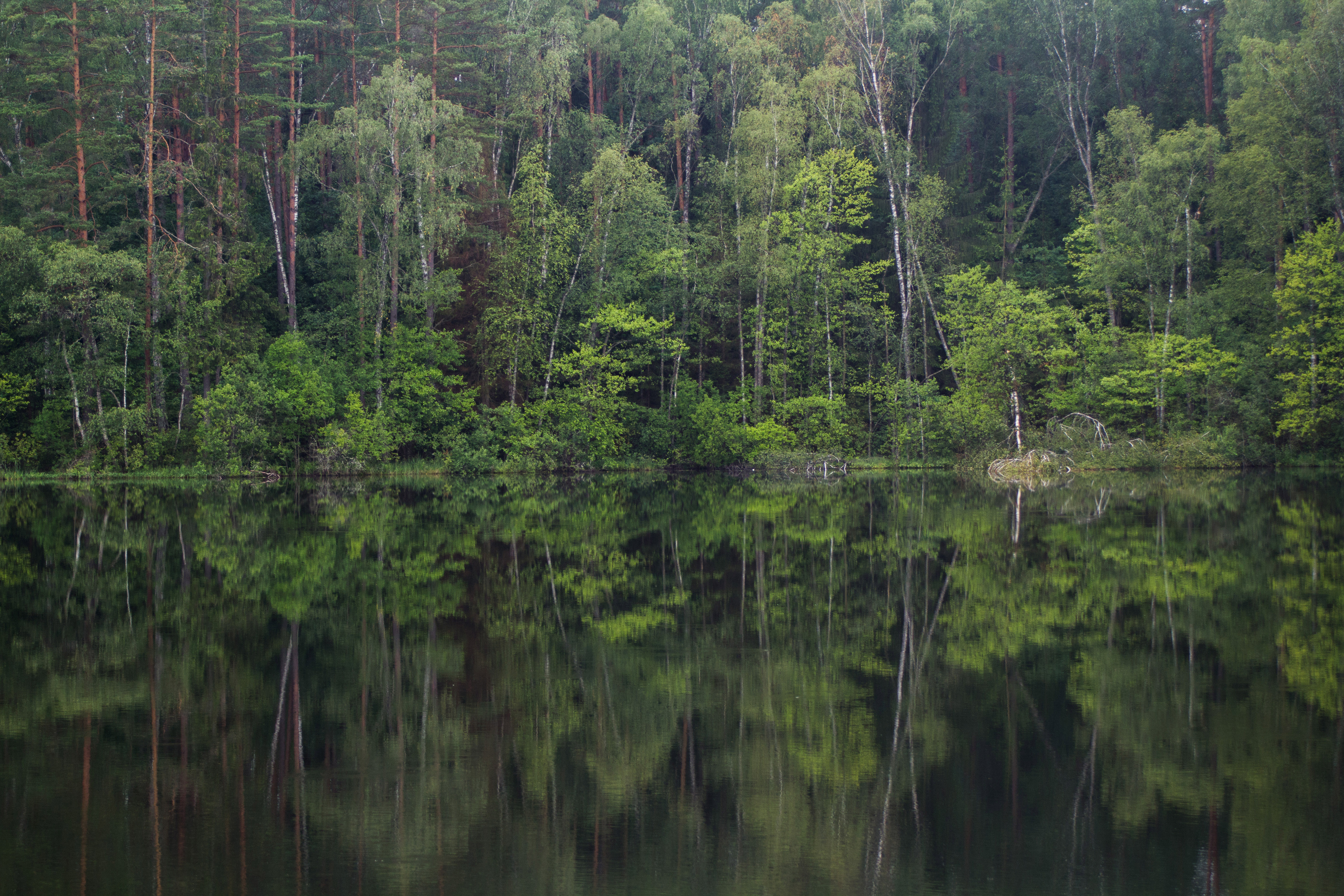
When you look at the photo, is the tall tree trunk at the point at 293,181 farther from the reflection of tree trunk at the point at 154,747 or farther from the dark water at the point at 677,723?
the reflection of tree trunk at the point at 154,747

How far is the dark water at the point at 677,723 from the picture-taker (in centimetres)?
512

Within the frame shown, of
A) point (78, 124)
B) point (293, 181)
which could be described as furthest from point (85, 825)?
point (293, 181)

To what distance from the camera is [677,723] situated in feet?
23.6

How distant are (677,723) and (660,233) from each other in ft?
129

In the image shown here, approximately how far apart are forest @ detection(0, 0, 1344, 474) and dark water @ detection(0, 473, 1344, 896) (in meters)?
25.3

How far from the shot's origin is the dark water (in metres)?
5.12

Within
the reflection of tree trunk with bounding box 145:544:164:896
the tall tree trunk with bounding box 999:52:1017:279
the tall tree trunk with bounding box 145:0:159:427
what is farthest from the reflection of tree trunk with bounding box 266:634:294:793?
the tall tree trunk with bounding box 999:52:1017:279

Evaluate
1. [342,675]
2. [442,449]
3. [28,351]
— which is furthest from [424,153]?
[342,675]

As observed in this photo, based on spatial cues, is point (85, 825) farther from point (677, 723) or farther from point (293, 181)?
point (293, 181)

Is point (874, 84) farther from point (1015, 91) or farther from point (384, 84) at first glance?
point (384, 84)

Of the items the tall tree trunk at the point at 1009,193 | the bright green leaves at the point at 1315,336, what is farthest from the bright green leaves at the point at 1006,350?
the bright green leaves at the point at 1315,336

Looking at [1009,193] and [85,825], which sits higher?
[1009,193]

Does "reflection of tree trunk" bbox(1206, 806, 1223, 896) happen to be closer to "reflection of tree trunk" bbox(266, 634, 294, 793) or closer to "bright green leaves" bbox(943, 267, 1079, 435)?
"reflection of tree trunk" bbox(266, 634, 294, 793)

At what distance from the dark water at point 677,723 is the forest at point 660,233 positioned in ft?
83.0
